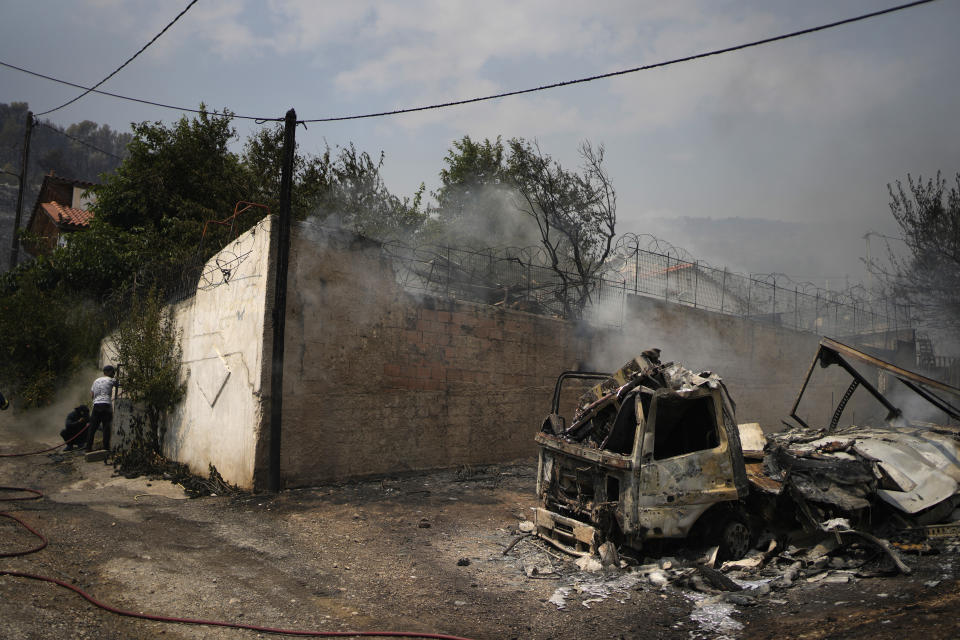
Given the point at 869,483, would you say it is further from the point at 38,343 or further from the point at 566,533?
the point at 38,343

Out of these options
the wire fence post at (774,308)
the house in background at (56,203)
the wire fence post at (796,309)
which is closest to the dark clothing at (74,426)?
the wire fence post at (774,308)

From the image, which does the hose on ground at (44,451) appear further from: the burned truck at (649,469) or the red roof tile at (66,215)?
the red roof tile at (66,215)

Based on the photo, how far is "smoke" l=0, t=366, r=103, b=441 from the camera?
48.1ft

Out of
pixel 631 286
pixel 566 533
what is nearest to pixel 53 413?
pixel 566 533

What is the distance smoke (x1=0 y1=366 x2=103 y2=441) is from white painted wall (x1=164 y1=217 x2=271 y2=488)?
19.4 feet

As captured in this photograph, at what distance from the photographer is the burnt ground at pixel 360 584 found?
4184 millimetres

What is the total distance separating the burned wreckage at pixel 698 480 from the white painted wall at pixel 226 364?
4604 mm

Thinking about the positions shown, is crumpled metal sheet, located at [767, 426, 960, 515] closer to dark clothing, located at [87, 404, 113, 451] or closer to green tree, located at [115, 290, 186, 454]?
green tree, located at [115, 290, 186, 454]

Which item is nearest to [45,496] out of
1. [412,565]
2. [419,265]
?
[412,565]

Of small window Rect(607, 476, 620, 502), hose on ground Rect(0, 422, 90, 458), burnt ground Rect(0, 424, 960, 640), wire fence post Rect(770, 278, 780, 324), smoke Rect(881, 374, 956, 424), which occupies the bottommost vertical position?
hose on ground Rect(0, 422, 90, 458)

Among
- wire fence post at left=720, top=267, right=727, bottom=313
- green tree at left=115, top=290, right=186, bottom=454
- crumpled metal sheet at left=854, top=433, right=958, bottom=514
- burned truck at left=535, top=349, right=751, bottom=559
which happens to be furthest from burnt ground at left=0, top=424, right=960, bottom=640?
wire fence post at left=720, top=267, right=727, bottom=313

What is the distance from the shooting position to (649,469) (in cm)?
534

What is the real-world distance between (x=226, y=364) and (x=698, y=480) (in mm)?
7143

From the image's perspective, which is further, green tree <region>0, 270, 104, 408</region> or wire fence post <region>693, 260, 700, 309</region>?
wire fence post <region>693, 260, 700, 309</region>
